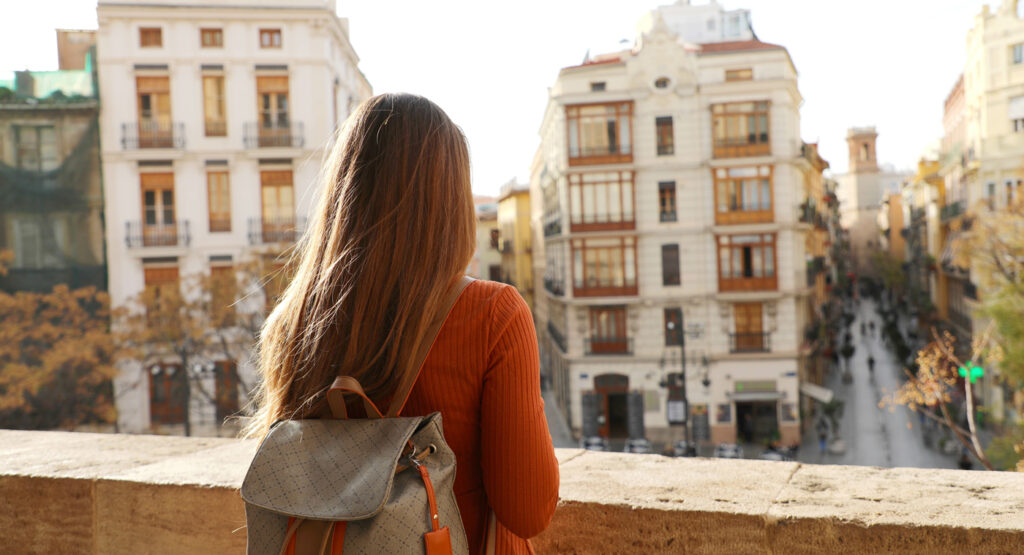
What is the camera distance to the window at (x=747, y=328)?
58.1ft

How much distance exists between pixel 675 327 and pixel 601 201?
3014 mm

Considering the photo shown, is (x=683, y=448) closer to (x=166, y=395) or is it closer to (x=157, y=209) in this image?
(x=166, y=395)

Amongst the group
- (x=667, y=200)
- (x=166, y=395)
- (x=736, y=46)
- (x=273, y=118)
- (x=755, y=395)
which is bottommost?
(x=755, y=395)

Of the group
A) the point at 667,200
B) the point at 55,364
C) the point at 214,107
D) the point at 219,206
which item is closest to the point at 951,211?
the point at 667,200

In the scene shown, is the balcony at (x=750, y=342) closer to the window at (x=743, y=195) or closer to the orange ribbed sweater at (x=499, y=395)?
the window at (x=743, y=195)

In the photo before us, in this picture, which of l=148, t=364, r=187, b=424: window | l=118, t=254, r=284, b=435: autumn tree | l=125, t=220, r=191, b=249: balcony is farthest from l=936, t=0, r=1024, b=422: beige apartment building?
l=125, t=220, r=191, b=249: balcony

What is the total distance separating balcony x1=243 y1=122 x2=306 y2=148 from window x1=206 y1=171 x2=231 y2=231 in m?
1.04

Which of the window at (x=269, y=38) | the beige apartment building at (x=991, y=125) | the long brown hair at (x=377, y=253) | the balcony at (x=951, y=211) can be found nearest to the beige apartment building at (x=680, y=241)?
the beige apartment building at (x=991, y=125)

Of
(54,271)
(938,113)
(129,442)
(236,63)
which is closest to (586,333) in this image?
(236,63)

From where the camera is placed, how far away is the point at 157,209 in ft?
58.0

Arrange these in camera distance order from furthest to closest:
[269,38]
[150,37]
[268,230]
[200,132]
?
[200,132]
[268,230]
[150,37]
[269,38]

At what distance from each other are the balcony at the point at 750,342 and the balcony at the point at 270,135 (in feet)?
32.1

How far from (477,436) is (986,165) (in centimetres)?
2003

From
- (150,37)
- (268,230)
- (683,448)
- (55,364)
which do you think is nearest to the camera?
(55,364)
